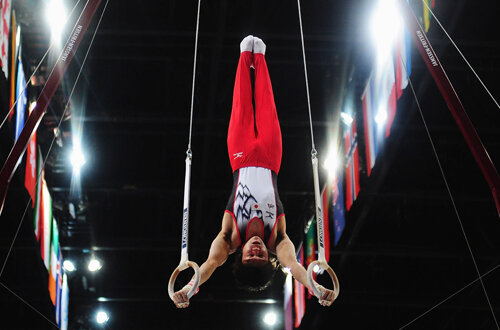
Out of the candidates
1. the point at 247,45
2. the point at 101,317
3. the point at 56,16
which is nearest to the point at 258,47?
the point at 247,45

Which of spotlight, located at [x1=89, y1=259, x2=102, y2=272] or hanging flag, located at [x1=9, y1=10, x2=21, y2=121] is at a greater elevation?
spotlight, located at [x1=89, y1=259, x2=102, y2=272]

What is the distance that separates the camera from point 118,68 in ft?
32.0

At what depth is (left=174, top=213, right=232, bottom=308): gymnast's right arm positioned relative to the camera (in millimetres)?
4445

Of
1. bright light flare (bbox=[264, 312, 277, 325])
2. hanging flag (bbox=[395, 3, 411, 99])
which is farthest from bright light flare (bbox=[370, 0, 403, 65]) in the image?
bright light flare (bbox=[264, 312, 277, 325])

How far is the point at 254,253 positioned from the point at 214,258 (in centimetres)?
30

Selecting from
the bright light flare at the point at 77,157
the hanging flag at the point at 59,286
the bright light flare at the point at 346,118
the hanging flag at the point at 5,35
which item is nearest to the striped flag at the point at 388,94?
the bright light flare at the point at 346,118

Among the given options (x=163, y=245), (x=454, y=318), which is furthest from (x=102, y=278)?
(x=454, y=318)

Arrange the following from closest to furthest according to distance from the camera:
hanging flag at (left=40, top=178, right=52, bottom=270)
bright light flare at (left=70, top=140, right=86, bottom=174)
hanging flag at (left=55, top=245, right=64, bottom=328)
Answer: hanging flag at (left=40, top=178, right=52, bottom=270) → bright light flare at (left=70, top=140, right=86, bottom=174) → hanging flag at (left=55, top=245, right=64, bottom=328)

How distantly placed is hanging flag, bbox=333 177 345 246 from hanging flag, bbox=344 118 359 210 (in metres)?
0.33

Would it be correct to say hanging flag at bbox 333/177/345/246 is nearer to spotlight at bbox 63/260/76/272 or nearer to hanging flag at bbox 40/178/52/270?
hanging flag at bbox 40/178/52/270

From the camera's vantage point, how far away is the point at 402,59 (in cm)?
654

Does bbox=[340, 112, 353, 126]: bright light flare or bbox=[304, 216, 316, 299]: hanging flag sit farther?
bbox=[304, 216, 316, 299]: hanging flag

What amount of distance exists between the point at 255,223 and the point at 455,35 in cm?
352

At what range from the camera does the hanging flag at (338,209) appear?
9.16 metres
